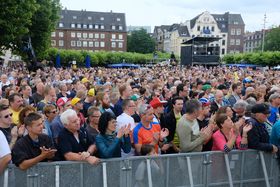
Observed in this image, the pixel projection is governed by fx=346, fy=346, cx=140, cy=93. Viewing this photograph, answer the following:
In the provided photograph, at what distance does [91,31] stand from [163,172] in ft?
314

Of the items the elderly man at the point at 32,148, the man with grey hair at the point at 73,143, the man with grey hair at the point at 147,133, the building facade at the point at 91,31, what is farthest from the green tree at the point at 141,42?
the elderly man at the point at 32,148

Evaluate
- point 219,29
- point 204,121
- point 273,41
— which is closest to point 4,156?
point 204,121

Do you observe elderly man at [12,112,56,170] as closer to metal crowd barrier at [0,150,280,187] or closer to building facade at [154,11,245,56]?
metal crowd barrier at [0,150,280,187]

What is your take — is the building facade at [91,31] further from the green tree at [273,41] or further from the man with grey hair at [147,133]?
the man with grey hair at [147,133]

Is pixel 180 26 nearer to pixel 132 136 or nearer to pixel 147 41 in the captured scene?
pixel 147 41

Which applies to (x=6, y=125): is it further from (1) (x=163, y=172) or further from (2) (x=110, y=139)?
(1) (x=163, y=172)

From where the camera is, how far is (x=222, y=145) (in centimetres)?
520

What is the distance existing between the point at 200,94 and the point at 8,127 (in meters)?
6.12

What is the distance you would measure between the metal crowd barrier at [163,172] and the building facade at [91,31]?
94.0 m

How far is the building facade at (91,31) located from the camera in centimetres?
9650

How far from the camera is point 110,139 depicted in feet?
15.6

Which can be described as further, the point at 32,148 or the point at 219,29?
the point at 219,29

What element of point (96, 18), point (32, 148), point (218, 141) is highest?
point (96, 18)

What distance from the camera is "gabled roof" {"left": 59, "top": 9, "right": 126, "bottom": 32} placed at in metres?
97.6
